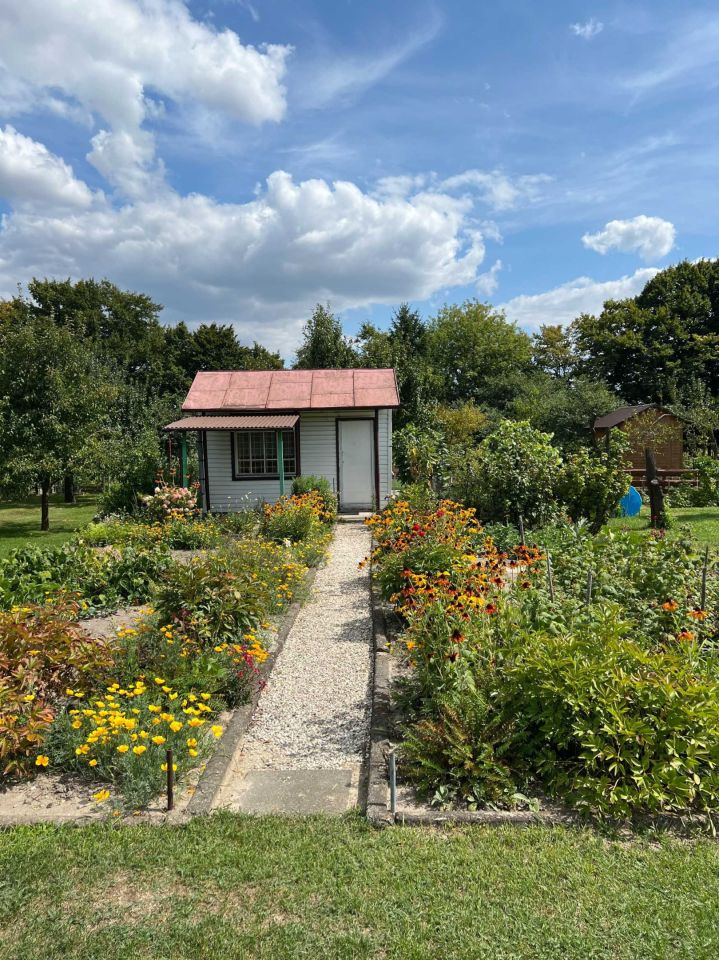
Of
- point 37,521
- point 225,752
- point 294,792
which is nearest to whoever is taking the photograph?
point 294,792

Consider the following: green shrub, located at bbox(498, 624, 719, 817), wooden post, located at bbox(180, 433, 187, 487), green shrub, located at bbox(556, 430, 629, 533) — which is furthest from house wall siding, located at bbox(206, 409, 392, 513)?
green shrub, located at bbox(498, 624, 719, 817)

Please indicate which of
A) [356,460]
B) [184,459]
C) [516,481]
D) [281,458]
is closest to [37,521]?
[184,459]

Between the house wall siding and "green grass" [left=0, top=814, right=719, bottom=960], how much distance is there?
12.6 metres

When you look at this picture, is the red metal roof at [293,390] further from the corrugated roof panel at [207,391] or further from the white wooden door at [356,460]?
the white wooden door at [356,460]

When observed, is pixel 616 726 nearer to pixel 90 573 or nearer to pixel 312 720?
pixel 312 720

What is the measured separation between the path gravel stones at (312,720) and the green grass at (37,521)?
21.8ft

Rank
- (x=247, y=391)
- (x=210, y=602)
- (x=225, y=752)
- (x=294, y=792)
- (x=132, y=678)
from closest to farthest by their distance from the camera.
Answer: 1. (x=294, y=792)
2. (x=225, y=752)
3. (x=132, y=678)
4. (x=210, y=602)
5. (x=247, y=391)

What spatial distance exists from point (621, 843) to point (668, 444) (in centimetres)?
2204

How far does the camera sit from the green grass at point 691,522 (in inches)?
463

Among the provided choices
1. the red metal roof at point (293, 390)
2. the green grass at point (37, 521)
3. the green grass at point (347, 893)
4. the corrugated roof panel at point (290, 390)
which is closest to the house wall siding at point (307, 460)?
the red metal roof at point (293, 390)

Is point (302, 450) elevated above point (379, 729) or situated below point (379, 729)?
above

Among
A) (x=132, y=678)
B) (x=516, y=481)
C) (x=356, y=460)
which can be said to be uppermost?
(x=356, y=460)

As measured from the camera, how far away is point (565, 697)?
357 centimetres

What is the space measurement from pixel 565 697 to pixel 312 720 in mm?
2180
